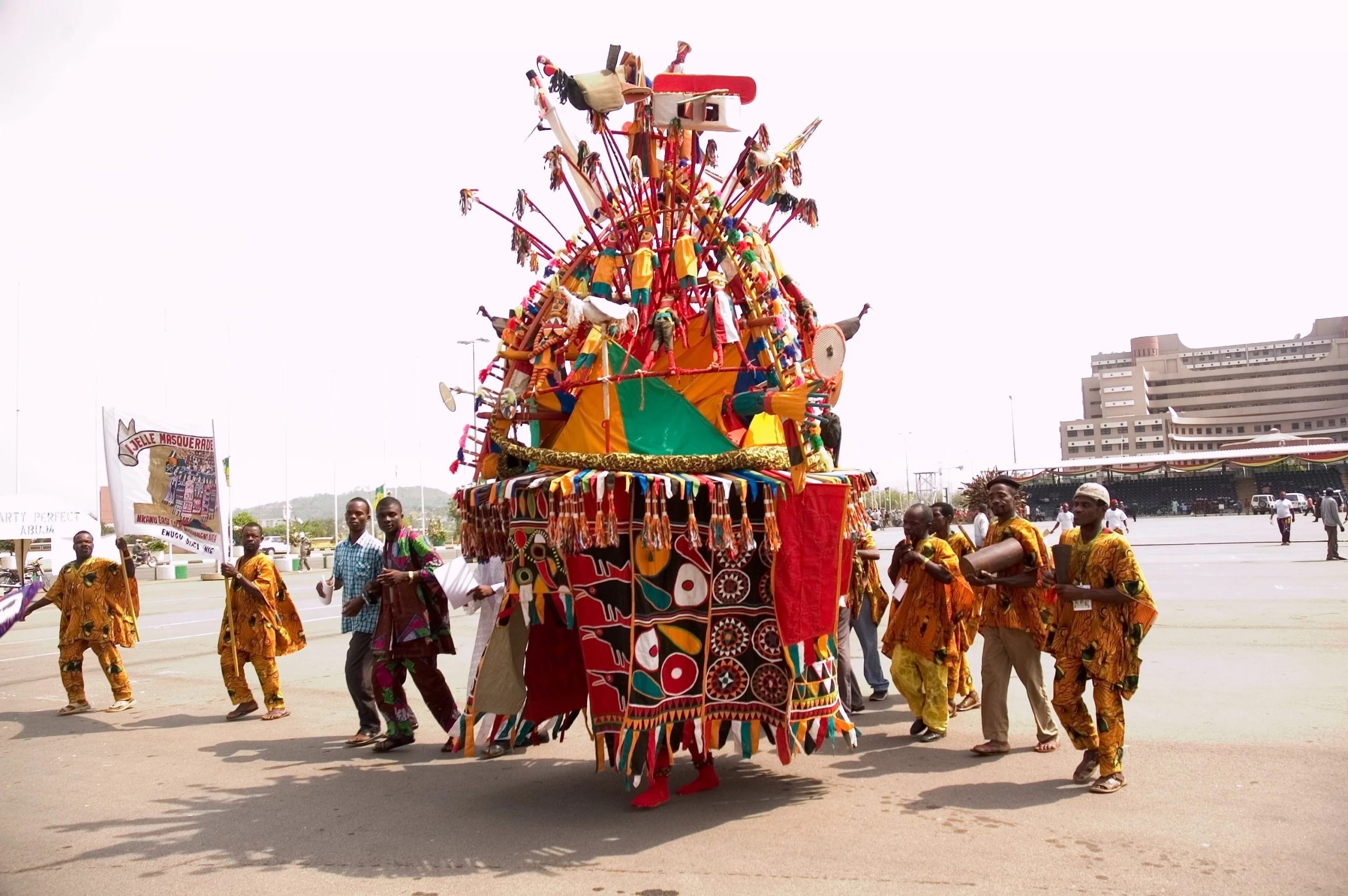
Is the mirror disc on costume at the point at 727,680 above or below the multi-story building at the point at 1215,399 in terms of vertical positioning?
below

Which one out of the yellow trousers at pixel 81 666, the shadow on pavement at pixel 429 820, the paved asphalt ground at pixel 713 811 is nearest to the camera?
the paved asphalt ground at pixel 713 811

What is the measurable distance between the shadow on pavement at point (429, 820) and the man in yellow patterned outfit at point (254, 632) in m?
2.30

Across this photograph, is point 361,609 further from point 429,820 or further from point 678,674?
point 678,674

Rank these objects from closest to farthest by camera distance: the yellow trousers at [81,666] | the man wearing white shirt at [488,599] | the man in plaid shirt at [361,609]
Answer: the man wearing white shirt at [488,599] → the man in plaid shirt at [361,609] → the yellow trousers at [81,666]

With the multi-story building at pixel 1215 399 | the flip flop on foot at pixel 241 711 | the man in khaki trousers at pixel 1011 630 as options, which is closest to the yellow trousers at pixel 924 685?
the man in khaki trousers at pixel 1011 630

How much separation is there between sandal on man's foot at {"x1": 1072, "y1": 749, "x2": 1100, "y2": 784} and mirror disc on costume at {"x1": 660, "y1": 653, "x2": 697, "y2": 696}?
2319 millimetres

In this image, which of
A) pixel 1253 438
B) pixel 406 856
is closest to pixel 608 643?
pixel 406 856

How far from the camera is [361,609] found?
781 cm

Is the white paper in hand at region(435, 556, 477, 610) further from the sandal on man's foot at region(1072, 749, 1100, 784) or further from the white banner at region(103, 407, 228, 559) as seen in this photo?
the sandal on man's foot at region(1072, 749, 1100, 784)

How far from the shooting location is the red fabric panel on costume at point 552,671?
6480mm

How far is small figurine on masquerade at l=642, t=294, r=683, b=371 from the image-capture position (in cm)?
575

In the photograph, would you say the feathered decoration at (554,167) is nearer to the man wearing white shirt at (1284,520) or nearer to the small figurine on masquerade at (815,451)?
the small figurine on masquerade at (815,451)

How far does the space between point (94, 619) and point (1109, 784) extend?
8.84 metres

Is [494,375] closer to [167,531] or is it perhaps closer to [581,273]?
[581,273]
